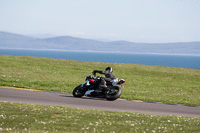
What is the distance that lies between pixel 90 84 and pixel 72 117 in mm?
7216

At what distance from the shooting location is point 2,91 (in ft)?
61.1

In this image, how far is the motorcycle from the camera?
58.3 feet

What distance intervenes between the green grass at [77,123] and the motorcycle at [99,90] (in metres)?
5.63

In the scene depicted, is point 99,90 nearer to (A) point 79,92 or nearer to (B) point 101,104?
(A) point 79,92

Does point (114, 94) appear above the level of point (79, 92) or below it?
above

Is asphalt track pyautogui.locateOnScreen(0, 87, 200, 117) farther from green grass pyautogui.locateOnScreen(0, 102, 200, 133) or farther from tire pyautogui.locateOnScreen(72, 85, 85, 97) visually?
green grass pyautogui.locateOnScreen(0, 102, 200, 133)

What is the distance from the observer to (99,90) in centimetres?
1806

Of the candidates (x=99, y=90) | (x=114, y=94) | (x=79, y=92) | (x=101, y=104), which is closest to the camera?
(x=101, y=104)

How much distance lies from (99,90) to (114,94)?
2.96ft

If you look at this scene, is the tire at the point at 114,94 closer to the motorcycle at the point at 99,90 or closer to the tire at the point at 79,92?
the motorcycle at the point at 99,90

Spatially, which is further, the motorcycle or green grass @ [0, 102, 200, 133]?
the motorcycle

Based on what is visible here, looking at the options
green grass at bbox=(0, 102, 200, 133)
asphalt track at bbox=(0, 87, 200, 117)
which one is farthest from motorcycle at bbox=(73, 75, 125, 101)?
green grass at bbox=(0, 102, 200, 133)

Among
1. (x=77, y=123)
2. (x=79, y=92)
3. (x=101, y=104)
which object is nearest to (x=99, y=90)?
(x=79, y=92)

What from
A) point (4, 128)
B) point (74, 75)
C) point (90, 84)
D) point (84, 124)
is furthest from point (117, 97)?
point (74, 75)
